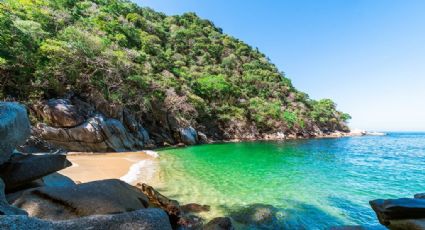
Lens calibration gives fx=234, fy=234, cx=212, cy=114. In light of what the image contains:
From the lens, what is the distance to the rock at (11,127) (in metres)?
3.94

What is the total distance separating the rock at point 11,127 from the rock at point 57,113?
57.5 feet

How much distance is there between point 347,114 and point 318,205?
7167 centimetres

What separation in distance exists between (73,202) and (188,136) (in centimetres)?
2985

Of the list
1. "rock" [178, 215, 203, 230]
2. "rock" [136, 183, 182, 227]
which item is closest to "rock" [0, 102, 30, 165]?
"rock" [136, 183, 182, 227]

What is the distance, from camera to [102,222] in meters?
2.05

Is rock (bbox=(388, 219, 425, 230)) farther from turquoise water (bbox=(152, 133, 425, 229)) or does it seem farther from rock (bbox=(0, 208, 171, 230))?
rock (bbox=(0, 208, 171, 230))

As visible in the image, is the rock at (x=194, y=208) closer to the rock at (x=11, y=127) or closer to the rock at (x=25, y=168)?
the rock at (x=25, y=168)

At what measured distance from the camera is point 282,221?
702 centimetres

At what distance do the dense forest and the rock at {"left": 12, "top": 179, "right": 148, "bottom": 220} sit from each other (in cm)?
1721

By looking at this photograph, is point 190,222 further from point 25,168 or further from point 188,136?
point 188,136

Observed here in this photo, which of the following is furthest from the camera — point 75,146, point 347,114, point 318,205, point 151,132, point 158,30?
point 347,114

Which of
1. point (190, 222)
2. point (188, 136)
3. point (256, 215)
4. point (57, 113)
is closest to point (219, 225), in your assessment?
point (190, 222)

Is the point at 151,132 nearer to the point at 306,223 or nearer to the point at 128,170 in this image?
the point at 128,170

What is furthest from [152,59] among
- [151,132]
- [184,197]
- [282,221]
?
[282,221]
